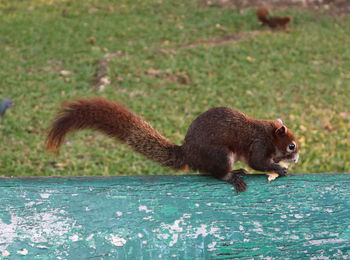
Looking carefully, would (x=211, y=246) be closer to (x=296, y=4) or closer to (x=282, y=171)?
(x=282, y=171)

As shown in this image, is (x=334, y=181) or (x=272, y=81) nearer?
(x=334, y=181)

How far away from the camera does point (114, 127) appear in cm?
174

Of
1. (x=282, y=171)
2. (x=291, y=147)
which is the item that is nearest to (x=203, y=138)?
(x=282, y=171)

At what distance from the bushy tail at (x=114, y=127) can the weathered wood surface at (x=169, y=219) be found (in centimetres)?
21

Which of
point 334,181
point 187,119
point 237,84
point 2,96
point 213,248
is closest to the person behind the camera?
point 213,248

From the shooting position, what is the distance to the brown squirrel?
5.24 ft

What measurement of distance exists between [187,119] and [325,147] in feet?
4.87

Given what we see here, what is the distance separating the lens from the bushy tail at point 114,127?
156 centimetres

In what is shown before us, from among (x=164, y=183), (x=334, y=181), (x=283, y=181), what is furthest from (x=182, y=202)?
(x=334, y=181)

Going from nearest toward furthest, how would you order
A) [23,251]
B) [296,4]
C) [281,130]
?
1. [23,251]
2. [281,130]
3. [296,4]

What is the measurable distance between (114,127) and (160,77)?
4849mm

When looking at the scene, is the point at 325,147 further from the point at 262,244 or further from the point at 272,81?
the point at 262,244

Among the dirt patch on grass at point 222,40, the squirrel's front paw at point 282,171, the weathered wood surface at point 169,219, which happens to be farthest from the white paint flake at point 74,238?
the dirt patch on grass at point 222,40

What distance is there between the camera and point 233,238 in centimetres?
141
